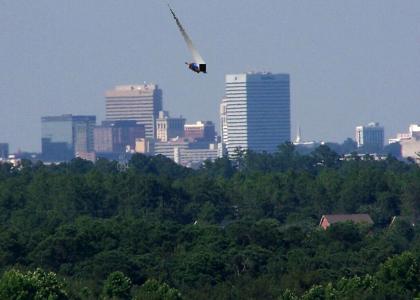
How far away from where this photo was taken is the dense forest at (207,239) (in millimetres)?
83375

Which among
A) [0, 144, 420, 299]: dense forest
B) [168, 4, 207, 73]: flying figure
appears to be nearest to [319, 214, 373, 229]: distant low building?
[0, 144, 420, 299]: dense forest

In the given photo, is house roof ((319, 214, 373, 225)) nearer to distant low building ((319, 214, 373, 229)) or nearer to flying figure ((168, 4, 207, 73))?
distant low building ((319, 214, 373, 229))

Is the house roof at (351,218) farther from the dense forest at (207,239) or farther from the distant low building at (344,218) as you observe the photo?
the dense forest at (207,239)

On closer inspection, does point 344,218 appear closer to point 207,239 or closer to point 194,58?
point 207,239

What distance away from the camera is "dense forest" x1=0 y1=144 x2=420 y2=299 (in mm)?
83375

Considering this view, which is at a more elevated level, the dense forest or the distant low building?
the dense forest

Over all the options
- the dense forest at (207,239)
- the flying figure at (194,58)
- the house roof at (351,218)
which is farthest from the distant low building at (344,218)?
the flying figure at (194,58)

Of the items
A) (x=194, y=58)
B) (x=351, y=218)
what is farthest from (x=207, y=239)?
(x=194, y=58)

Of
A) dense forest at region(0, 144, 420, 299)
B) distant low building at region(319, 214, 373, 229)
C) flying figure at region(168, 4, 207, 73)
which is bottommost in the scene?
→ distant low building at region(319, 214, 373, 229)

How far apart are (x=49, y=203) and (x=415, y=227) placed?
26.9 meters

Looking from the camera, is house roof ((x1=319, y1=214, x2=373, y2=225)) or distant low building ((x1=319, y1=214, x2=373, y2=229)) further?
house roof ((x1=319, y1=214, x2=373, y2=225))

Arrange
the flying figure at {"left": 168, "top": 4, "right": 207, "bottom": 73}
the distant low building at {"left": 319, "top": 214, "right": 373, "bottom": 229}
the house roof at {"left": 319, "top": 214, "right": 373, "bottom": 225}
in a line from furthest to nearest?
the house roof at {"left": 319, "top": 214, "right": 373, "bottom": 225} < the distant low building at {"left": 319, "top": 214, "right": 373, "bottom": 229} < the flying figure at {"left": 168, "top": 4, "right": 207, "bottom": 73}

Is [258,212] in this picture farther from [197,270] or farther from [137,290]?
[137,290]

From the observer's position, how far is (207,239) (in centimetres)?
10700
